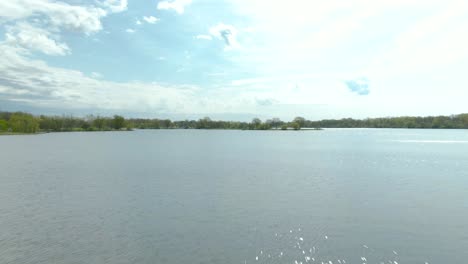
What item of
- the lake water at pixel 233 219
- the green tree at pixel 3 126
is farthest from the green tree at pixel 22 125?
the lake water at pixel 233 219

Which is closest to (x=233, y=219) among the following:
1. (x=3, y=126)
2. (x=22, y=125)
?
(x=22, y=125)

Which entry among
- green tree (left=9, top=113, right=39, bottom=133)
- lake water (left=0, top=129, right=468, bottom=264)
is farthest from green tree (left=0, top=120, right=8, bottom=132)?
lake water (left=0, top=129, right=468, bottom=264)

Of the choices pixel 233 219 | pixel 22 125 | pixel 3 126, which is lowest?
pixel 233 219

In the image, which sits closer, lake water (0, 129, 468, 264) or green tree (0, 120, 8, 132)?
lake water (0, 129, 468, 264)

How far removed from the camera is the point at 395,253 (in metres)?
15.8

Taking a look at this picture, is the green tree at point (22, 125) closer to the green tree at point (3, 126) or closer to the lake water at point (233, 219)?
the green tree at point (3, 126)

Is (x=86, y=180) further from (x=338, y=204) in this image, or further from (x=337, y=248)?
(x=337, y=248)

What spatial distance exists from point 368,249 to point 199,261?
842 cm

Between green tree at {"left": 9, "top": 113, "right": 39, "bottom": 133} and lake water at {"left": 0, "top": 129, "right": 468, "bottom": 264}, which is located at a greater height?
green tree at {"left": 9, "top": 113, "right": 39, "bottom": 133}

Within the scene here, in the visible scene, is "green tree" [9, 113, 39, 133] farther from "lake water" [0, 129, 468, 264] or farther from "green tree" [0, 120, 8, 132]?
"lake water" [0, 129, 468, 264]

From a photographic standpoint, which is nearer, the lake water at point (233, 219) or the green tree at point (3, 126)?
the lake water at point (233, 219)

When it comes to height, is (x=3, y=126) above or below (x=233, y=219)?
above

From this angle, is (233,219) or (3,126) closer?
(233,219)

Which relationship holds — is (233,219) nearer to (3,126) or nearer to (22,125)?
(22,125)
